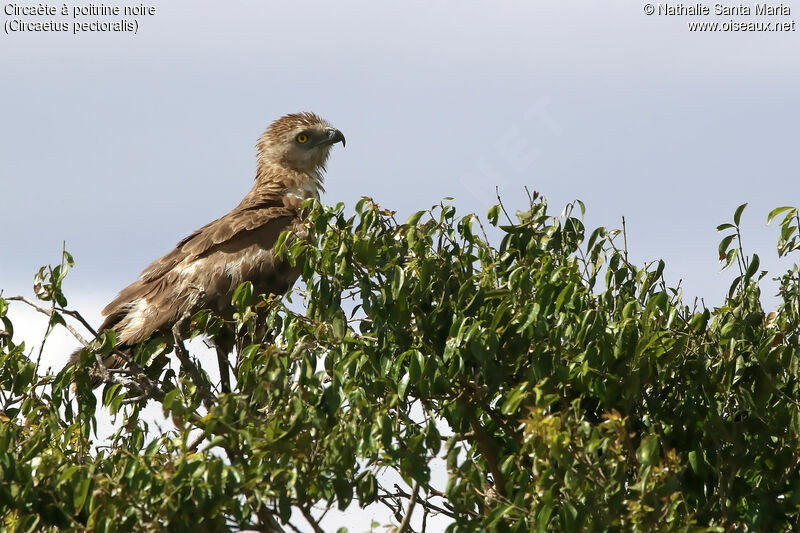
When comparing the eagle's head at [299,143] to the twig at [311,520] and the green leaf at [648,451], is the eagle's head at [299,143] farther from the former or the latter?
the green leaf at [648,451]

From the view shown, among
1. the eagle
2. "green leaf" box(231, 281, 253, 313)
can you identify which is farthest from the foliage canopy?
the eagle

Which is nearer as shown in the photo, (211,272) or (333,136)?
(211,272)

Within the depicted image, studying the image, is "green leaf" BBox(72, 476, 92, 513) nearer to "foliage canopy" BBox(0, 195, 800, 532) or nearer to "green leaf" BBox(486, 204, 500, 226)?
"foliage canopy" BBox(0, 195, 800, 532)

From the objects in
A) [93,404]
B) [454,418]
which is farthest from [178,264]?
[454,418]

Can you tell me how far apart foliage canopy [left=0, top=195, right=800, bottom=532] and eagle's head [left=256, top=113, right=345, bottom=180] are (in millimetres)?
5533

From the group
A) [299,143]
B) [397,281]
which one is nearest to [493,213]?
[397,281]

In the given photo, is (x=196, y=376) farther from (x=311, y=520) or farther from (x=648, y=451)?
(x=648, y=451)

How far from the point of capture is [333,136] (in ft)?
41.7

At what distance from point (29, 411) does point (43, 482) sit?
133cm

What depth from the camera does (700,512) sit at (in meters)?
6.05

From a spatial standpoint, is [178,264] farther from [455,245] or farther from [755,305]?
[755,305]

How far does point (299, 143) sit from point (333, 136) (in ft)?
1.51

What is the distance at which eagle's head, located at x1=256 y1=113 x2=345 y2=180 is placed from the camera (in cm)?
1254

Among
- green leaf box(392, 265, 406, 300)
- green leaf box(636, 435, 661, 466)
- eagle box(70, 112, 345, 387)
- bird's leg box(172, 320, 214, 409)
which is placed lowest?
green leaf box(636, 435, 661, 466)
